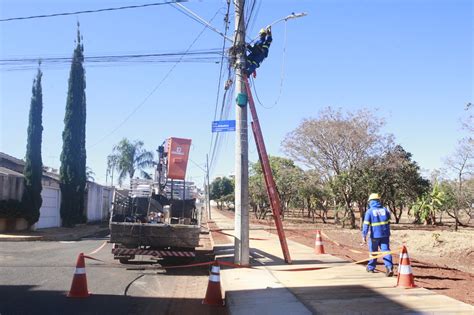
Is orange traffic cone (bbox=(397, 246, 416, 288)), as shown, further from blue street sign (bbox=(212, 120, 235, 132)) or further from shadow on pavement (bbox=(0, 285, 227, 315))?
blue street sign (bbox=(212, 120, 235, 132))

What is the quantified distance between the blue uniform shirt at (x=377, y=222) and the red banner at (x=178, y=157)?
6.24m

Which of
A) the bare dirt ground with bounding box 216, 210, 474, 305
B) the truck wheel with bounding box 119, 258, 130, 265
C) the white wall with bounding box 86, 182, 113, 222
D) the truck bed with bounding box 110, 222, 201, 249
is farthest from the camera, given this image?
the white wall with bounding box 86, 182, 113, 222

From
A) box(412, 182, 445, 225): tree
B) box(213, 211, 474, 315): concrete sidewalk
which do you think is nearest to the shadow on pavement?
box(213, 211, 474, 315): concrete sidewalk

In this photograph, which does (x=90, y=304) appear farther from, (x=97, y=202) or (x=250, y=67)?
(x=97, y=202)

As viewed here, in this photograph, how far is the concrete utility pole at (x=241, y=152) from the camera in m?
11.8

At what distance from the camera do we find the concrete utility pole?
38.7ft

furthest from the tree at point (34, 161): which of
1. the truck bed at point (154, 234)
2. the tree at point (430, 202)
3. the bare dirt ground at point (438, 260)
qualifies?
the tree at point (430, 202)

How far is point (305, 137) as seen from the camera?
31.4 metres

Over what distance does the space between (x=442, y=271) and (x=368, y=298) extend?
173 inches

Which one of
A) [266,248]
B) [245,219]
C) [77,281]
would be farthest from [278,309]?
[266,248]

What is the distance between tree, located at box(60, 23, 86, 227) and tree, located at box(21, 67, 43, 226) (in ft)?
13.4

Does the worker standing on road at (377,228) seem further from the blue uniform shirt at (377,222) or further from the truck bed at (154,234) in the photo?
the truck bed at (154,234)

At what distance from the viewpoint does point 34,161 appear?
26.2 metres

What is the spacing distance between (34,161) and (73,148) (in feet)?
16.6
